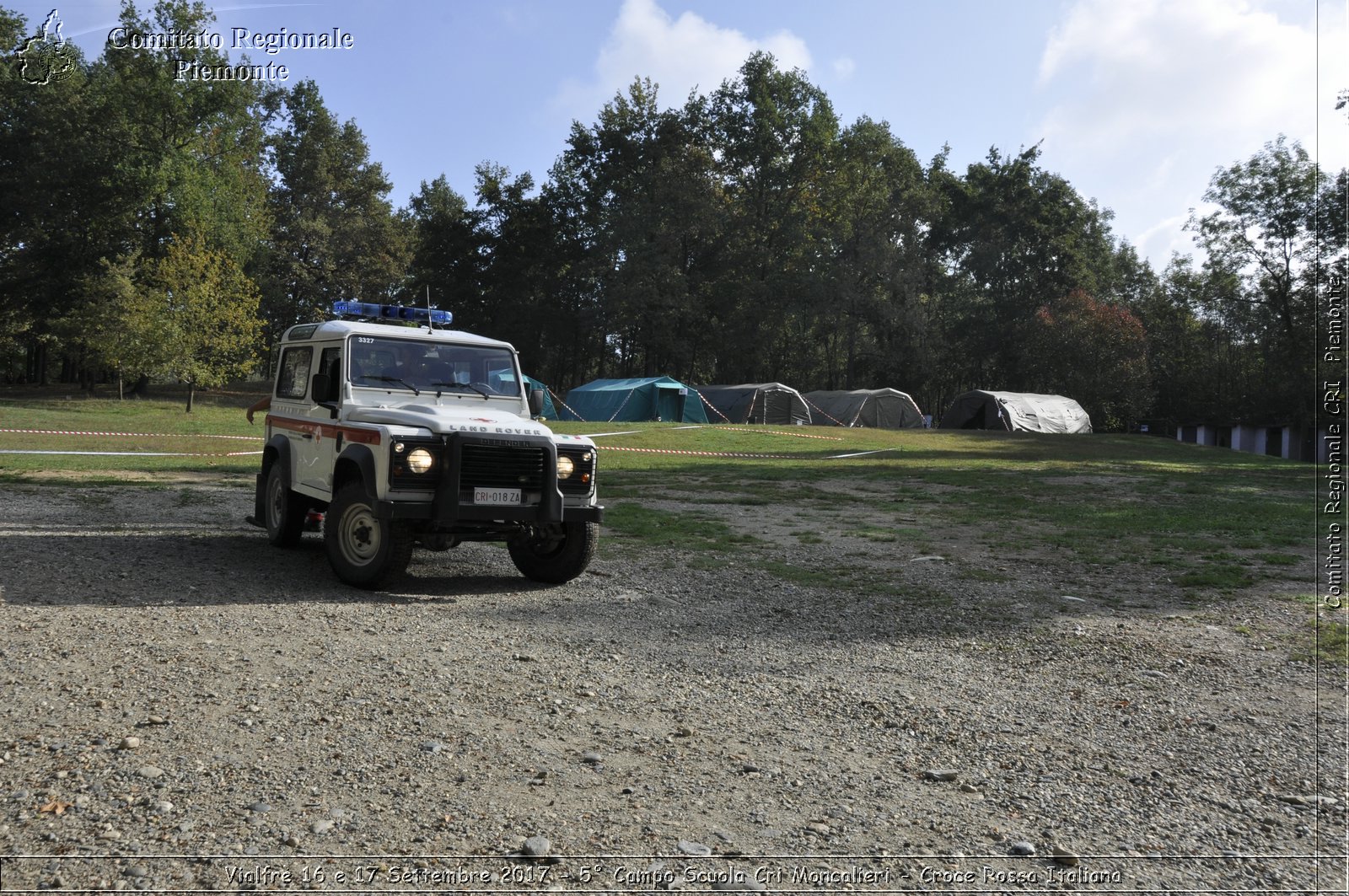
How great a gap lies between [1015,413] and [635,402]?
17.6 metres

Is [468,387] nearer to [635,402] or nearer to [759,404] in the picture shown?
[635,402]

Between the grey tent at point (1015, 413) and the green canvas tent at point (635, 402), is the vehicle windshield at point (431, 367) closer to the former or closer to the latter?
the green canvas tent at point (635, 402)

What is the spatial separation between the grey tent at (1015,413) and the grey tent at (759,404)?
7.68 metres

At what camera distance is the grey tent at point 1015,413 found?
46.0m

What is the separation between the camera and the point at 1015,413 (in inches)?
1813

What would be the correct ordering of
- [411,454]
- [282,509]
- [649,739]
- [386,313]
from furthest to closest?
[386,313]
[282,509]
[411,454]
[649,739]

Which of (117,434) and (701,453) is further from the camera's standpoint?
(117,434)

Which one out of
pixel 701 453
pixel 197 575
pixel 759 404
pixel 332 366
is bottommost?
pixel 197 575

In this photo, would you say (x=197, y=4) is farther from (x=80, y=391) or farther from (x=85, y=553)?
(x=85, y=553)

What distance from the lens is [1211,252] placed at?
50.8 metres

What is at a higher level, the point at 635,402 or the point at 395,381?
the point at 635,402

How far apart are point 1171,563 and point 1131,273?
75249mm

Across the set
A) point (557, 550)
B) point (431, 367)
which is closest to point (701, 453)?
point (431, 367)

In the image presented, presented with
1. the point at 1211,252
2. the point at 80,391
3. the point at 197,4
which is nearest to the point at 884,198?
the point at 1211,252
